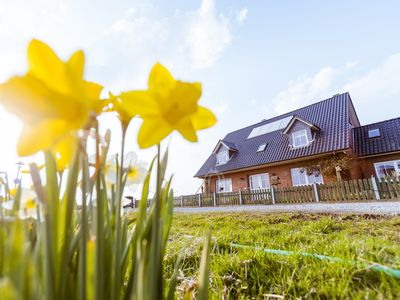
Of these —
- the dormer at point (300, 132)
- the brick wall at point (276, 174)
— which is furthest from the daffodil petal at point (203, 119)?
the dormer at point (300, 132)

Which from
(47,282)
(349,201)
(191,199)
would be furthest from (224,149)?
(47,282)

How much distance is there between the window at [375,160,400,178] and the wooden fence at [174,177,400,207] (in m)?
3.13

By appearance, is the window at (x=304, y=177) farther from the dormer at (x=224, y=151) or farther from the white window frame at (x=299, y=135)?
the dormer at (x=224, y=151)

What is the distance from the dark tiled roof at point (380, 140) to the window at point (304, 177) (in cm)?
211

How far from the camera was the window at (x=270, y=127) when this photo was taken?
15.0 meters

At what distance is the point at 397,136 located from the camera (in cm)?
1074

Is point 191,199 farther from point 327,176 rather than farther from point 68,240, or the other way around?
point 68,240

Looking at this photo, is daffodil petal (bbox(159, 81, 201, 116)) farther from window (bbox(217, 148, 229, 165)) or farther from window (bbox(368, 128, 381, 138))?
window (bbox(217, 148, 229, 165))

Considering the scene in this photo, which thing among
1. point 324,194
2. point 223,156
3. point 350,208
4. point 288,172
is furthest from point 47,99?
point 223,156

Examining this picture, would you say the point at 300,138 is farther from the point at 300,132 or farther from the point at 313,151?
the point at 313,151

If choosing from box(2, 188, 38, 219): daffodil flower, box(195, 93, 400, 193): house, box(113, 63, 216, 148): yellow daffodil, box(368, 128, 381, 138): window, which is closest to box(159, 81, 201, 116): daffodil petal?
box(113, 63, 216, 148): yellow daffodil

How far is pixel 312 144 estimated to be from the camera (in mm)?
11727

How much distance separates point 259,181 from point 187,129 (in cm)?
1382

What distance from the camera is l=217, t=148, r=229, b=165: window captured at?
52.5ft
